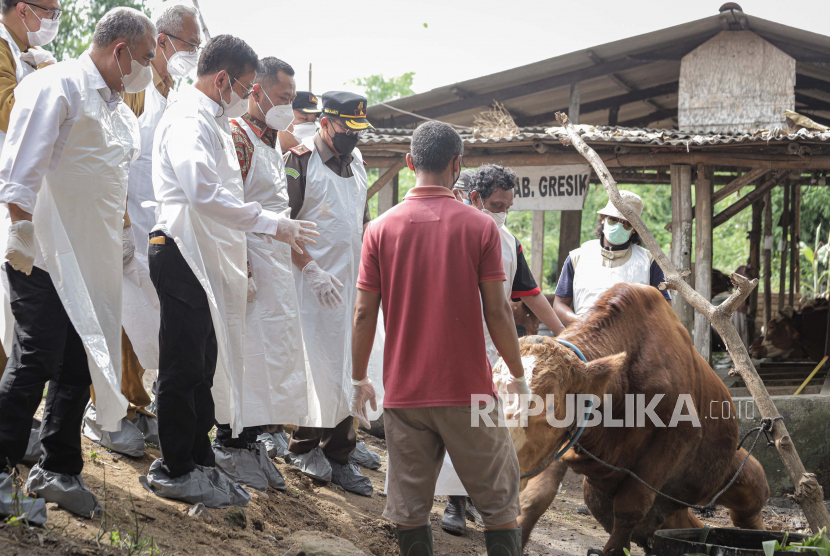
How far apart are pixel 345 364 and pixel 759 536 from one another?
7.64 ft

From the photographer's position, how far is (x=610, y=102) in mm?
11664

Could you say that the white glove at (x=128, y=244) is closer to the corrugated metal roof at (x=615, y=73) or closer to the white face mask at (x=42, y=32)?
the white face mask at (x=42, y=32)

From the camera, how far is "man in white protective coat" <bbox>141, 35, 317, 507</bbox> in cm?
311

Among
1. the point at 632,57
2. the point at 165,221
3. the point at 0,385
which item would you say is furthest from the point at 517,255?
the point at 632,57

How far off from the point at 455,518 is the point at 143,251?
2.27 metres

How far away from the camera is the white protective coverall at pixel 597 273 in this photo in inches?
195

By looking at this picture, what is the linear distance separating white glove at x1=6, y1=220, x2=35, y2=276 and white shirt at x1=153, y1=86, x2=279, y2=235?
646 millimetres

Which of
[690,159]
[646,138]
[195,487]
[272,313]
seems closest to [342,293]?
[272,313]

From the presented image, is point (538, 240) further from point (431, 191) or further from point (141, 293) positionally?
point (431, 191)

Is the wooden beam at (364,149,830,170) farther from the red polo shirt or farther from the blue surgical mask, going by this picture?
the red polo shirt

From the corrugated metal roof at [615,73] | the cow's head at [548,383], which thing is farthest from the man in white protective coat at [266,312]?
the corrugated metal roof at [615,73]

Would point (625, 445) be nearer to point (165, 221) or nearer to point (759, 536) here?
→ point (759, 536)

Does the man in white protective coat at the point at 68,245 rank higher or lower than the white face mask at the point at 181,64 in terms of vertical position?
lower

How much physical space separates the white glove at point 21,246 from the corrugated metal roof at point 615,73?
7.83 m
